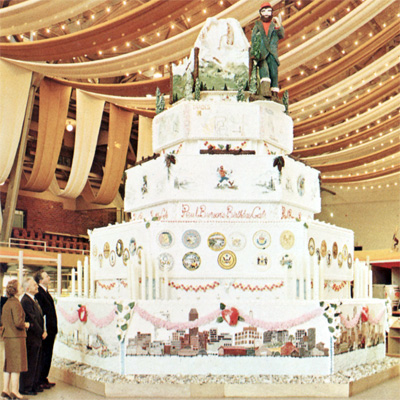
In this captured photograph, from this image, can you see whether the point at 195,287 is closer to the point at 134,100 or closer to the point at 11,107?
the point at 134,100

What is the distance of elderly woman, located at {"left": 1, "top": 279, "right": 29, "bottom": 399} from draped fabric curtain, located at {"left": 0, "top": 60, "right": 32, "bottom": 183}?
10.8m

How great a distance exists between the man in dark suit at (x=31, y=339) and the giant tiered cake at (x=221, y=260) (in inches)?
34.9

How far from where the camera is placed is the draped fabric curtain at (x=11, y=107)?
50.4 ft

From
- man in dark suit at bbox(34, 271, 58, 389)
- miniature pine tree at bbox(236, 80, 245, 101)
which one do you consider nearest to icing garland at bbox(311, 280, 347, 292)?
miniature pine tree at bbox(236, 80, 245, 101)

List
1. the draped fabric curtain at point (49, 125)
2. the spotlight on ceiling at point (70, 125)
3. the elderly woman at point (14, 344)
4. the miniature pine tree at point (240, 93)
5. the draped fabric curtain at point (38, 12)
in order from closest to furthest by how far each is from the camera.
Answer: the elderly woman at point (14, 344) → the miniature pine tree at point (240, 93) → the draped fabric curtain at point (38, 12) → the draped fabric curtain at point (49, 125) → the spotlight on ceiling at point (70, 125)

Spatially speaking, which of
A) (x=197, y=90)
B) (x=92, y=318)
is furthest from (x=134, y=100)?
(x=92, y=318)

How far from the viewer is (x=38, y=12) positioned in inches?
448

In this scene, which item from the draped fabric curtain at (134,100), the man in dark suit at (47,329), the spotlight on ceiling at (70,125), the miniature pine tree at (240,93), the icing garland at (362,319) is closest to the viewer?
the man in dark suit at (47,329)

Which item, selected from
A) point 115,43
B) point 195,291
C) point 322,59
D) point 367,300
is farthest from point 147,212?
point 322,59

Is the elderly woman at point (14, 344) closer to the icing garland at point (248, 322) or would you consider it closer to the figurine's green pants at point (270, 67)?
the icing garland at point (248, 322)

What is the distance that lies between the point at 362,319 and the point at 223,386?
7.72 feet

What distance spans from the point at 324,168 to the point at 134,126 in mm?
10145

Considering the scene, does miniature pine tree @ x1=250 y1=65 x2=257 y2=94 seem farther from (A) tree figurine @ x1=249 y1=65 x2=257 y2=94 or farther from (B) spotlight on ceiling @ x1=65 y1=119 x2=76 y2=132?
(B) spotlight on ceiling @ x1=65 y1=119 x2=76 y2=132

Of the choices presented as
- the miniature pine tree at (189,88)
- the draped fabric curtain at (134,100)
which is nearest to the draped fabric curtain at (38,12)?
the miniature pine tree at (189,88)
